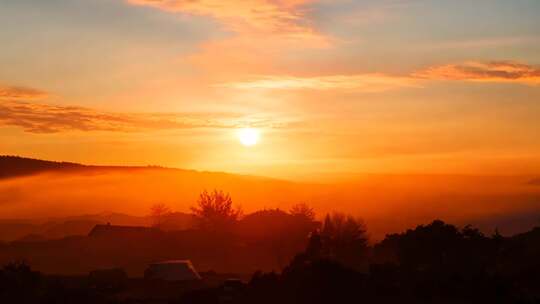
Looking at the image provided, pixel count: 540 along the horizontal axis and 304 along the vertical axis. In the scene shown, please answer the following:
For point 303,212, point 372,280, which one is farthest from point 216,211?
point 372,280

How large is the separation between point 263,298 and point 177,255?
68.6 meters

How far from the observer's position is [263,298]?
152 ft

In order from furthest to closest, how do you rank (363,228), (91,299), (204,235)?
(204,235) < (363,228) < (91,299)

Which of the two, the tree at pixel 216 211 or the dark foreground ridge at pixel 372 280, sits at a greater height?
the tree at pixel 216 211

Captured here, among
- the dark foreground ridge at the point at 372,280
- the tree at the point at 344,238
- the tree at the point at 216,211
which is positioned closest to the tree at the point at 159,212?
the tree at the point at 216,211

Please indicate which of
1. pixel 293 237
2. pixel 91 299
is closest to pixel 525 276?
pixel 91 299

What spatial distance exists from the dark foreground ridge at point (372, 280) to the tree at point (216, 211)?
51.6 metres

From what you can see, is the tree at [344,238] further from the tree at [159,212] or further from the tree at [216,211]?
the tree at [159,212]

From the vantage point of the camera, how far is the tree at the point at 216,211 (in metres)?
Result: 131

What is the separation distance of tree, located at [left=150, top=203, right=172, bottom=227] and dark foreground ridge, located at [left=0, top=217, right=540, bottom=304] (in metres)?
101

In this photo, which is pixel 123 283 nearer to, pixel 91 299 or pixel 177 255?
pixel 91 299

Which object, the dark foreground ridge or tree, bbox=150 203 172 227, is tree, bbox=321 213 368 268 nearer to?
the dark foreground ridge

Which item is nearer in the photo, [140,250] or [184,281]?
[184,281]

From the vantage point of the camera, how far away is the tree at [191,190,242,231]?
131375 mm
